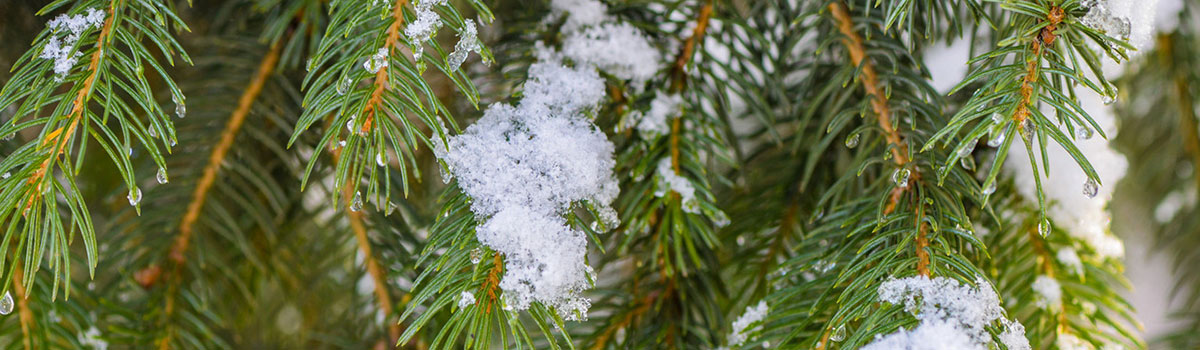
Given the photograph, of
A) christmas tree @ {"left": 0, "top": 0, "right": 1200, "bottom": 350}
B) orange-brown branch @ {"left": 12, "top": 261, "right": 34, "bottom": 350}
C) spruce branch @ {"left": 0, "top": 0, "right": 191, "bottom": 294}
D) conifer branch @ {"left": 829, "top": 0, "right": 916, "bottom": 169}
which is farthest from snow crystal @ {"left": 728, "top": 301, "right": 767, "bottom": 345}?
orange-brown branch @ {"left": 12, "top": 261, "right": 34, "bottom": 350}

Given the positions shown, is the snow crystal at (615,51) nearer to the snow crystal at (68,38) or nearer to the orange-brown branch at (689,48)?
the orange-brown branch at (689,48)

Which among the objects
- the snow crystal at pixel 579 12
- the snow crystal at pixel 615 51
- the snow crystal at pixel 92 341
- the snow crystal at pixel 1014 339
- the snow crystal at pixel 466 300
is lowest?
the snow crystal at pixel 1014 339

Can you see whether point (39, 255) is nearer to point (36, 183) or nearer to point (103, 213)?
point (36, 183)

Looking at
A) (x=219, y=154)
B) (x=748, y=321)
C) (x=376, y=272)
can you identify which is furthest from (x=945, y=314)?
(x=219, y=154)

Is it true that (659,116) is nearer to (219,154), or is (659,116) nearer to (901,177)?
(901,177)

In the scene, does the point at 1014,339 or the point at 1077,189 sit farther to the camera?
the point at 1077,189

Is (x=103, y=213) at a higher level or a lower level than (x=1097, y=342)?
higher

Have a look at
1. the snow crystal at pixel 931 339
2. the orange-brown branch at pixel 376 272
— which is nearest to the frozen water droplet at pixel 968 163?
the snow crystal at pixel 931 339

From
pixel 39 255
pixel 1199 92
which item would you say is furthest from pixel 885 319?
pixel 1199 92
